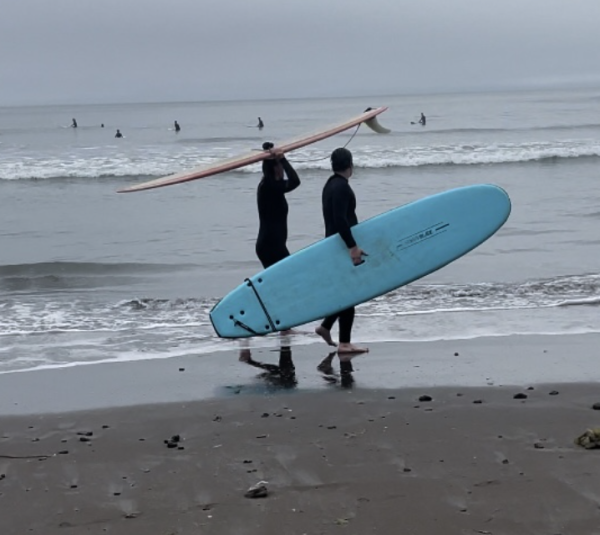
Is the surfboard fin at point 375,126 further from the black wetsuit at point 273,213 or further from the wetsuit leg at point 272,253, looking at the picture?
the wetsuit leg at point 272,253

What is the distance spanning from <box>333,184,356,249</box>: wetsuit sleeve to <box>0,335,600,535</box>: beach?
0.87m

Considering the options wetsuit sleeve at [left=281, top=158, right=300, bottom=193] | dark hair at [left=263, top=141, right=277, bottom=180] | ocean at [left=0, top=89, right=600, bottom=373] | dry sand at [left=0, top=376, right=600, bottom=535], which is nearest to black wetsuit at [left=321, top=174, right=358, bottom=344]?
ocean at [left=0, top=89, right=600, bottom=373]

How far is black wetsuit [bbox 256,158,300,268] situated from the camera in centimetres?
712

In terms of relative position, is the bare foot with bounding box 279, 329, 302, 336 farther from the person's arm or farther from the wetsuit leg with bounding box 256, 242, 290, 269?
the person's arm

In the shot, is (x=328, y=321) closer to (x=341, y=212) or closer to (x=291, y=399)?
(x=341, y=212)

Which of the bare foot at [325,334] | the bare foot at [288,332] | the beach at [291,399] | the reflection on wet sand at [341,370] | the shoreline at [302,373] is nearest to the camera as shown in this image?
the beach at [291,399]

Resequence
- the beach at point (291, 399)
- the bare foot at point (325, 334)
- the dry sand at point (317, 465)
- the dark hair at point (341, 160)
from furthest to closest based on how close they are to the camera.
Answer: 1. the bare foot at point (325, 334)
2. the dark hair at point (341, 160)
3. the beach at point (291, 399)
4. the dry sand at point (317, 465)

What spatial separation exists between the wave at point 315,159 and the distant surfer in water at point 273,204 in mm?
15318

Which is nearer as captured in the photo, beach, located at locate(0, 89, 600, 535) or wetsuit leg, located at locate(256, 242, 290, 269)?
beach, located at locate(0, 89, 600, 535)

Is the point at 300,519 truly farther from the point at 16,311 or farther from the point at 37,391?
the point at 16,311

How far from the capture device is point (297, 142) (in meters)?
7.46

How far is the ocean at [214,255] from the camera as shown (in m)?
7.48

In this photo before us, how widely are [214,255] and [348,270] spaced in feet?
17.6

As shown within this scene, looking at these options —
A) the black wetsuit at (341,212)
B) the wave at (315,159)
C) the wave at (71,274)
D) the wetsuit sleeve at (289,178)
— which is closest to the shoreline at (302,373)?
the black wetsuit at (341,212)
